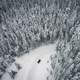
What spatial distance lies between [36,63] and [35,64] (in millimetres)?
430

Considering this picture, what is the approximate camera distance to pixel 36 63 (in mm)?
30500

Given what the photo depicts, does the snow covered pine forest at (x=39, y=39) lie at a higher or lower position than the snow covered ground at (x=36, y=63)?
higher

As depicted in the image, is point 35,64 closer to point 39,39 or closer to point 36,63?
point 36,63

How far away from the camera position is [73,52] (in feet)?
81.2

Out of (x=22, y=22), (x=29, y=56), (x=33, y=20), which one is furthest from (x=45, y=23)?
(x=29, y=56)

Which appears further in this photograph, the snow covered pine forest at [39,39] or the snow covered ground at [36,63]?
the snow covered ground at [36,63]

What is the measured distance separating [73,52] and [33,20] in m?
20.3

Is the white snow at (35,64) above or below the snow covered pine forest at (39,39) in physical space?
below

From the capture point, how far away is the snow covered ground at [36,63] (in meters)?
27.6

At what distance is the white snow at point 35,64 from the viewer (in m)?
27.5

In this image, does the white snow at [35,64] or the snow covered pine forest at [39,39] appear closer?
the snow covered pine forest at [39,39]

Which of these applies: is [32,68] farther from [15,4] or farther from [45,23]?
[15,4]

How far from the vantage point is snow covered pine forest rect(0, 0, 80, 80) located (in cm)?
2562

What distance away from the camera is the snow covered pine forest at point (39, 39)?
25.6 m
